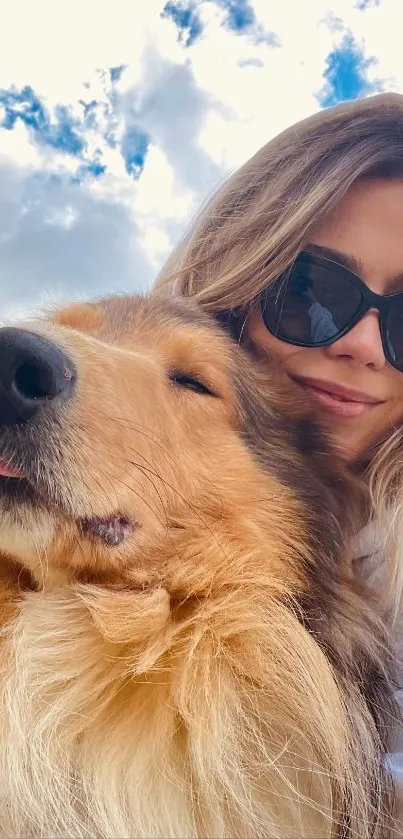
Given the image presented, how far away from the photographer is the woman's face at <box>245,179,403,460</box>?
3023 mm

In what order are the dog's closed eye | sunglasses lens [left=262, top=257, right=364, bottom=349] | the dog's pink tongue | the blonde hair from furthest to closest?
the blonde hair
sunglasses lens [left=262, top=257, right=364, bottom=349]
the dog's closed eye
the dog's pink tongue

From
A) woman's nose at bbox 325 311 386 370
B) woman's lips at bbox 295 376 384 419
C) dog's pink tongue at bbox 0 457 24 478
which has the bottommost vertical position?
dog's pink tongue at bbox 0 457 24 478

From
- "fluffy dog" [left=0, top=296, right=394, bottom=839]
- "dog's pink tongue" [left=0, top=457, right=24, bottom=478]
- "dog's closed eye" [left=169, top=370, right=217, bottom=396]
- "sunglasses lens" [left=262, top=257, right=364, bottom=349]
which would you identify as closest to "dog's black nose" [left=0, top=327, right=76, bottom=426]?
"fluffy dog" [left=0, top=296, right=394, bottom=839]

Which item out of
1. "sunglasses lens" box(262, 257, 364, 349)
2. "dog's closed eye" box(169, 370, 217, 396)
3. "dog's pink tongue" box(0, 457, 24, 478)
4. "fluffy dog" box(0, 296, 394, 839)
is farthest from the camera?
"sunglasses lens" box(262, 257, 364, 349)

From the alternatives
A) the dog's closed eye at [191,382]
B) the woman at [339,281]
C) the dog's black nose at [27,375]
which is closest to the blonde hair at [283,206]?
the woman at [339,281]

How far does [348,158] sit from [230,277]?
0.72m

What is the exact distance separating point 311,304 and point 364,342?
258 mm

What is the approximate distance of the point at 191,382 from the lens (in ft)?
8.97

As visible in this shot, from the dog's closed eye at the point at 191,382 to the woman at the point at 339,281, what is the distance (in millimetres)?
512

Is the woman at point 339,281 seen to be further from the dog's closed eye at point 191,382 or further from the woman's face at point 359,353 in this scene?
the dog's closed eye at point 191,382

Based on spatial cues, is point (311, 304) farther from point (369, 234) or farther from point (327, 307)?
point (369, 234)

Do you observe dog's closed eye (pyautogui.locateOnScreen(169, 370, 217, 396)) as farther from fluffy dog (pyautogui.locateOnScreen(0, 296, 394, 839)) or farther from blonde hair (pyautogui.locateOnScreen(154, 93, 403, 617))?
blonde hair (pyautogui.locateOnScreen(154, 93, 403, 617))

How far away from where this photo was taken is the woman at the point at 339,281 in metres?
3.00

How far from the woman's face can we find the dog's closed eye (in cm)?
53
